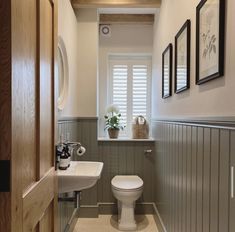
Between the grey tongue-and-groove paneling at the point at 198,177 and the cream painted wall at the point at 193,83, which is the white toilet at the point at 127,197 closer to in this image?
the grey tongue-and-groove paneling at the point at 198,177

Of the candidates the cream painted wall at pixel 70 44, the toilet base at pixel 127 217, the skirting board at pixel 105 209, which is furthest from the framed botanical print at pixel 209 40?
the skirting board at pixel 105 209

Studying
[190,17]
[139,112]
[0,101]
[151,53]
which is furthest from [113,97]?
[0,101]

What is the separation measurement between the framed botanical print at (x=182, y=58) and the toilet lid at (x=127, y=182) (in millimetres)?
1287

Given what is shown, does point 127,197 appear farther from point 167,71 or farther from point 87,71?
point 87,71

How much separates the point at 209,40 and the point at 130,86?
8.30ft

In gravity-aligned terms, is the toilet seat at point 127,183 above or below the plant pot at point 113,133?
below

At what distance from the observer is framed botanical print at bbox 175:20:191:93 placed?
6.28 ft

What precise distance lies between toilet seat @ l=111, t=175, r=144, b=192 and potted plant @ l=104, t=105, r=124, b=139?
1.87 ft

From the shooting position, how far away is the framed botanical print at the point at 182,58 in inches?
75.4

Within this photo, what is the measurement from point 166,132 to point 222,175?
142 cm

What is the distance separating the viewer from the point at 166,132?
267 cm

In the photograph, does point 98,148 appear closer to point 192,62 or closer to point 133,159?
point 133,159

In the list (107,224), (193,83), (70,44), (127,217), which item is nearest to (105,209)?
(107,224)

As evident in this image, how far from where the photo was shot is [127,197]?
300 cm
